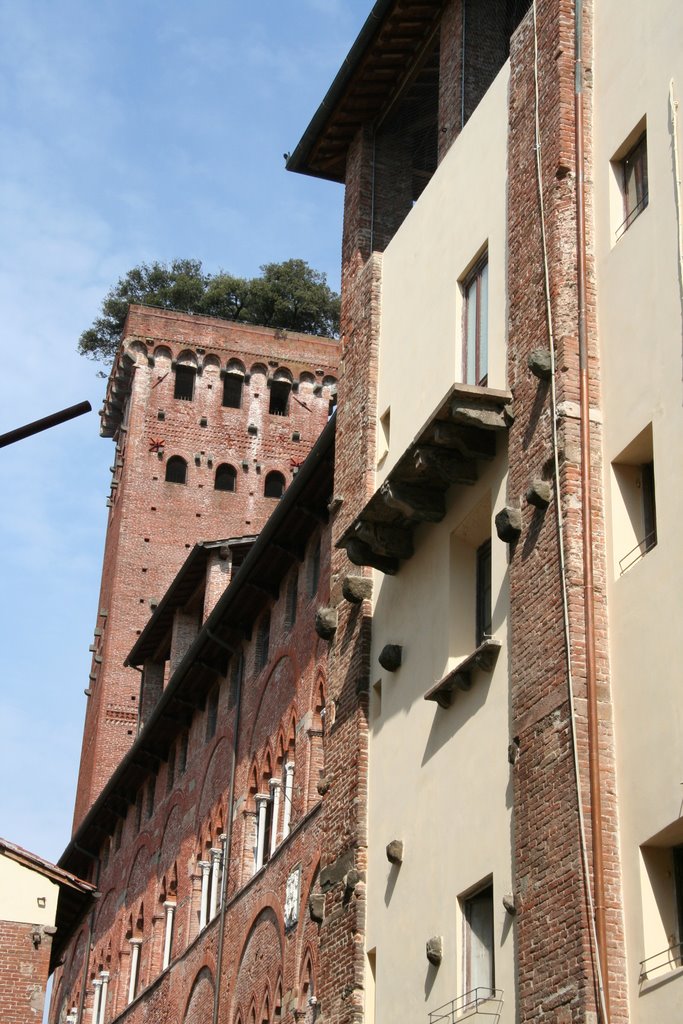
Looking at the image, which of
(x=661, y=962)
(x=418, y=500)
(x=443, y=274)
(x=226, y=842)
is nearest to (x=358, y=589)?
(x=418, y=500)

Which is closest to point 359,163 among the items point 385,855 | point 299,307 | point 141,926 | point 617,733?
point 385,855

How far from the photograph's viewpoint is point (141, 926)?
34.1 m

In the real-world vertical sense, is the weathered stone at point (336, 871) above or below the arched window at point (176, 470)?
below

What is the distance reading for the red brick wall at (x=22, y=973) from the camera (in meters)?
22.7

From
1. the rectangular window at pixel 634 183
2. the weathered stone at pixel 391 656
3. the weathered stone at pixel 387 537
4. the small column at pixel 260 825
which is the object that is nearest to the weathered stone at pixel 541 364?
the rectangular window at pixel 634 183

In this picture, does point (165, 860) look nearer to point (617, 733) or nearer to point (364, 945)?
point (364, 945)

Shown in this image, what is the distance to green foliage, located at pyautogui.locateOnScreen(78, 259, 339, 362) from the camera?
63.6 meters

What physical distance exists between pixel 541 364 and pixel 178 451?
135ft

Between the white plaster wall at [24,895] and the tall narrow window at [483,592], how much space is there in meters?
11.0

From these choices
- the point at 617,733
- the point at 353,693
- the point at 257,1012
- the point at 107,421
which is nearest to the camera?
the point at 617,733

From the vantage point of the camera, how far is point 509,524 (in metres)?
13.0

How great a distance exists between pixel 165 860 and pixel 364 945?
18.1m

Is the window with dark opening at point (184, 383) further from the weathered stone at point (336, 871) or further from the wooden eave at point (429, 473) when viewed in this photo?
the weathered stone at point (336, 871)

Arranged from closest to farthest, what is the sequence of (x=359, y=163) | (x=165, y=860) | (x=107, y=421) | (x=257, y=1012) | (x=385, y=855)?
(x=385, y=855), (x=359, y=163), (x=257, y=1012), (x=165, y=860), (x=107, y=421)
